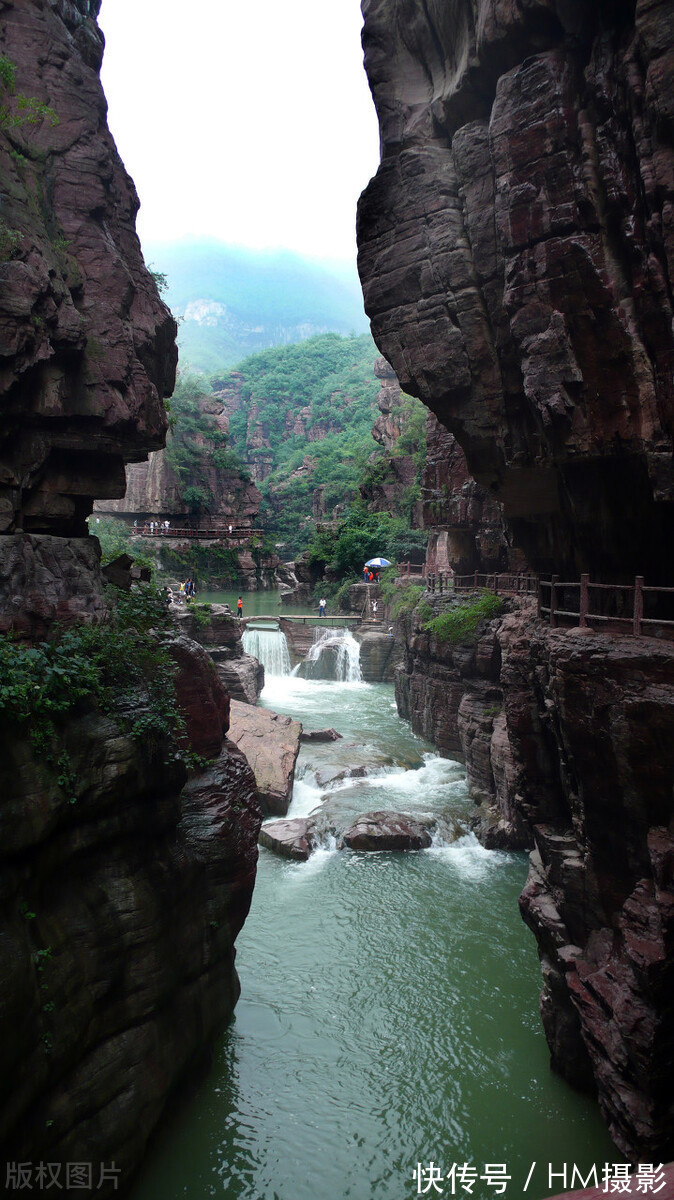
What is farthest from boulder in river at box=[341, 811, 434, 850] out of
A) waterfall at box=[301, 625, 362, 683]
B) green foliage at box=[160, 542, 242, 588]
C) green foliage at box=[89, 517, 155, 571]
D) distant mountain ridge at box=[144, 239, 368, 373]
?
distant mountain ridge at box=[144, 239, 368, 373]

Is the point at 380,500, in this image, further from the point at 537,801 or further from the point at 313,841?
the point at 537,801

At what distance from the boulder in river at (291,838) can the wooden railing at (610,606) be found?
6453 millimetres

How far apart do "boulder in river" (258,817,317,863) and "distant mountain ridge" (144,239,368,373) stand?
119 meters

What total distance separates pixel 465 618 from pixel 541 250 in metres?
10.5

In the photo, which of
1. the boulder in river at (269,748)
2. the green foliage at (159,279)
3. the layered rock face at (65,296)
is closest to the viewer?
the layered rock face at (65,296)

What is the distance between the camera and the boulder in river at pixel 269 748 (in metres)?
14.9

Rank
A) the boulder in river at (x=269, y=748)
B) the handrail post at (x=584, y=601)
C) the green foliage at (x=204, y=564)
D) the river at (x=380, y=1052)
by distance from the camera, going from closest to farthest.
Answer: the river at (x=380, y=1052) < the handrail post at (x=584, y=601) < the boulder in river at (x=269, y=748) < the green foliage at (x=204, y=564)

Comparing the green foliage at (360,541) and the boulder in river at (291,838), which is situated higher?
the green foliage at (360,541)

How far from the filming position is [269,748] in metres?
16.2

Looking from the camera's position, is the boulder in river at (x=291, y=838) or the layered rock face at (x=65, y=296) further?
the boulder in river at (x=291, y=838)

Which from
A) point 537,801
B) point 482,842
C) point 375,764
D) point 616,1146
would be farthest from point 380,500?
point 616,1146

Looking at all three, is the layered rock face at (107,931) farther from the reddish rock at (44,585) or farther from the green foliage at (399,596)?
the green foliage at (399,596)

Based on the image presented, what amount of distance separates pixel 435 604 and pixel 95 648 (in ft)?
46.2

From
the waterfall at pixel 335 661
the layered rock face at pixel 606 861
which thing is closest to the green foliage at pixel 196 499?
the waterfall at pixel 335 661
